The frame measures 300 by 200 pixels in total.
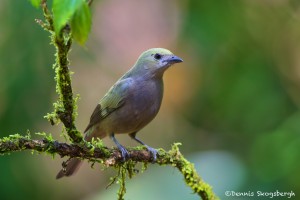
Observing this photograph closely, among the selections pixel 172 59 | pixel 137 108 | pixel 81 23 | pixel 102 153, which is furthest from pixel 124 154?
pixel 81 23

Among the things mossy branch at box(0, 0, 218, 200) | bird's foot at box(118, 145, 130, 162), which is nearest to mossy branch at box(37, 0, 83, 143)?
mossy branch at box(0, 0, 218, 200)

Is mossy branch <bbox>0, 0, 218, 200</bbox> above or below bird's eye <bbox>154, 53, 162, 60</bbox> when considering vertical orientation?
below

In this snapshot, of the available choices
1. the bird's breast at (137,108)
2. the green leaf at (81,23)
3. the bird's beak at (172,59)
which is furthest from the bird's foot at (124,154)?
the green leaf at (81,23)

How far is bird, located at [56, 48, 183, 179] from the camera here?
467cm

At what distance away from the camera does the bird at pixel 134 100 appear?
184 inches

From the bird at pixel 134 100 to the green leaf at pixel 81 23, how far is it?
2.46 m

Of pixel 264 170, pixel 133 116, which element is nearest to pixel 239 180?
pixel 264 170

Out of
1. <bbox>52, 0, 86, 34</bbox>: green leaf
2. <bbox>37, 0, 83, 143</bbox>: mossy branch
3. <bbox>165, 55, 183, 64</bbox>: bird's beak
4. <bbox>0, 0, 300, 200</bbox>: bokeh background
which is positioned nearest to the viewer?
<bbox>52, 0, 86, 34</bbox>: green leaf

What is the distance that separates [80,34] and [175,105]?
612 centimetres

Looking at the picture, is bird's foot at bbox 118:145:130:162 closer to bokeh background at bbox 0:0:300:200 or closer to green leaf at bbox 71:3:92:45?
bokeh background at bbox 0:0:300:200

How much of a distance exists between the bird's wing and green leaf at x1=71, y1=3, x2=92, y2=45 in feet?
8.37

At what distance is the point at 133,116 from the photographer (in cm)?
467

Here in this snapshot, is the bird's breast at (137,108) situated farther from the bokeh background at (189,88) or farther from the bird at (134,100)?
the bokeh background at (189,88)

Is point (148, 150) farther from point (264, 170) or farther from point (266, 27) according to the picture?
point (266, 27)
